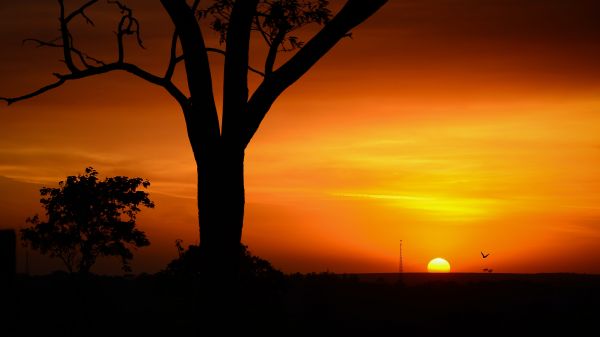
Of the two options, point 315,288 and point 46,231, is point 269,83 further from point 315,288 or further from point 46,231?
point 315,288

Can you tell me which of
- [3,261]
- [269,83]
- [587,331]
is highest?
[269,83]

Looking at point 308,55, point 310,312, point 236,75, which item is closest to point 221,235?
point 236,75

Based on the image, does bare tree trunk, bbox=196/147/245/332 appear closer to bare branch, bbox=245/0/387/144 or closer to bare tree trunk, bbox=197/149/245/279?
bare tree trunk, bbox=197/149/245/279

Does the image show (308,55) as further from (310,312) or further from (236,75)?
(310,312)

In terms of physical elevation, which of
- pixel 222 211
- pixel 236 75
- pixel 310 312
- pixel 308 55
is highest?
pixel 308 55

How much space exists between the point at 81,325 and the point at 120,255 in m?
11.7

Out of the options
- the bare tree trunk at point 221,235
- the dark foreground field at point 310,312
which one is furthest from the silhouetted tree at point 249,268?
the bare tree trunk at point 221,235

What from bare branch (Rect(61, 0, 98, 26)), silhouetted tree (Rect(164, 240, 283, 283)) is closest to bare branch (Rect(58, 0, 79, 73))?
bare branch (Rect(61, 0, 98, 26))

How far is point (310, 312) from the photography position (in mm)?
32406

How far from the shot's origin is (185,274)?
60.2 ft

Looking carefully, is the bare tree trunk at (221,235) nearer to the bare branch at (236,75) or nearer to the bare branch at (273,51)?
the bare branch at (236,75)

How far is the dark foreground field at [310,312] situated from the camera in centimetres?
2050

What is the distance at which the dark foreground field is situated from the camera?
67.3 ft

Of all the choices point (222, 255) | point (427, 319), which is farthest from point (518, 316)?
point (222, 255)
